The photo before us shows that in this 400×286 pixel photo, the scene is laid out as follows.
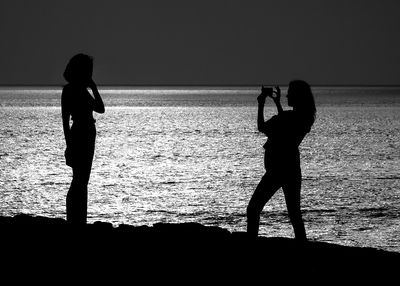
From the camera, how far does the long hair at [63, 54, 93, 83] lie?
8.02 meters

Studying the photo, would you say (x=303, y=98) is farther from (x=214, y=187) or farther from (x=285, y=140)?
(x=214, y=187)

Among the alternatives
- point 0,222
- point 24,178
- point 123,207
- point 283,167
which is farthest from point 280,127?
point 24,178

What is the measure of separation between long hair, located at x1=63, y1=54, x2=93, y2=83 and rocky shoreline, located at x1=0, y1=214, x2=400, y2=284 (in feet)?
5.88

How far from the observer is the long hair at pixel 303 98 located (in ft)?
25.7

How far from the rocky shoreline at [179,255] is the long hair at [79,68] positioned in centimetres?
179

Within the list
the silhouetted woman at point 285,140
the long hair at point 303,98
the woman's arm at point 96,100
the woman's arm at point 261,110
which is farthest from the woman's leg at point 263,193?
the woman's arm at point 96,100

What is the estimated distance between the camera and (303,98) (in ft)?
25.8

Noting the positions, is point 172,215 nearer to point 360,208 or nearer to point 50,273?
point 360,208

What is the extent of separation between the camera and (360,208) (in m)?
25.6

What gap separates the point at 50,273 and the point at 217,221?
50.3 feet

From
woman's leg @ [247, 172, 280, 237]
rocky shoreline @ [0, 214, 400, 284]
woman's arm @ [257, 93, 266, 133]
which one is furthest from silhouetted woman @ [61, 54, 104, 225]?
woman's leg @ [247, 172, 280, 237]

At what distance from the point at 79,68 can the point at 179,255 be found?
2309 mm

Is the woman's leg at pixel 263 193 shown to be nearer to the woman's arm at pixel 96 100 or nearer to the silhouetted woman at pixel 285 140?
the silhouetted woman at pixel 285 140

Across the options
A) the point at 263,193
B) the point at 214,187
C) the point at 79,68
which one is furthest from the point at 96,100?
the point at 214,187
